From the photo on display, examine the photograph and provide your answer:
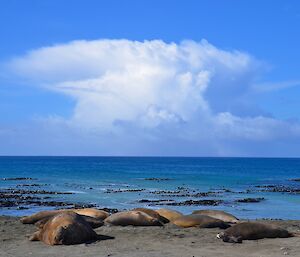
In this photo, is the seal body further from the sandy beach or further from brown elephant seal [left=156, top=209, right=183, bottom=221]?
brown elephant seal [left=156, top=209, right=183, bottom=221]

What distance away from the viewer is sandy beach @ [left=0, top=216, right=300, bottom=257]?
11680 millimetres

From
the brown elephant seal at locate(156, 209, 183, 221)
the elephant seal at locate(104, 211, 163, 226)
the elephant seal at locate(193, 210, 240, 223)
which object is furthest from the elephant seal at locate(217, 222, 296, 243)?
the brown elephant seal at locate(156, 209, 183, 221)

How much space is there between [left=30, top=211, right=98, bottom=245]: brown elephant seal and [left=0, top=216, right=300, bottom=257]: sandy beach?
9.4 inches

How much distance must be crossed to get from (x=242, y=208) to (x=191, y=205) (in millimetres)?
3134

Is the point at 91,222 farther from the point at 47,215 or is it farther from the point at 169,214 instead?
the point at 169,214

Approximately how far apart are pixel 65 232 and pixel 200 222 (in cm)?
436

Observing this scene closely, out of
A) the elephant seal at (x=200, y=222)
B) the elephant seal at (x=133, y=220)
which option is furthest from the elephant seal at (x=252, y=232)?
the elephant seal at (x=133, y=220)

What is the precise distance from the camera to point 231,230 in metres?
13.4

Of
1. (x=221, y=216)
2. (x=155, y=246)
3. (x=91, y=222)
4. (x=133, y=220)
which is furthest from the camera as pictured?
(x=221, y=216)

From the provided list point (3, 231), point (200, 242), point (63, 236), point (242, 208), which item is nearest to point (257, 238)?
point (200, 242)

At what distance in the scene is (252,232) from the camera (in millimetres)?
13336

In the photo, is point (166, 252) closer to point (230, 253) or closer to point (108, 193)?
point (230, 253)

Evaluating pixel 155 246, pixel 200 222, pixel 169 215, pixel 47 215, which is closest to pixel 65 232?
pixel 155 246

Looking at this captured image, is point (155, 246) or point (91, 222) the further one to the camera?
point (91, 222)
